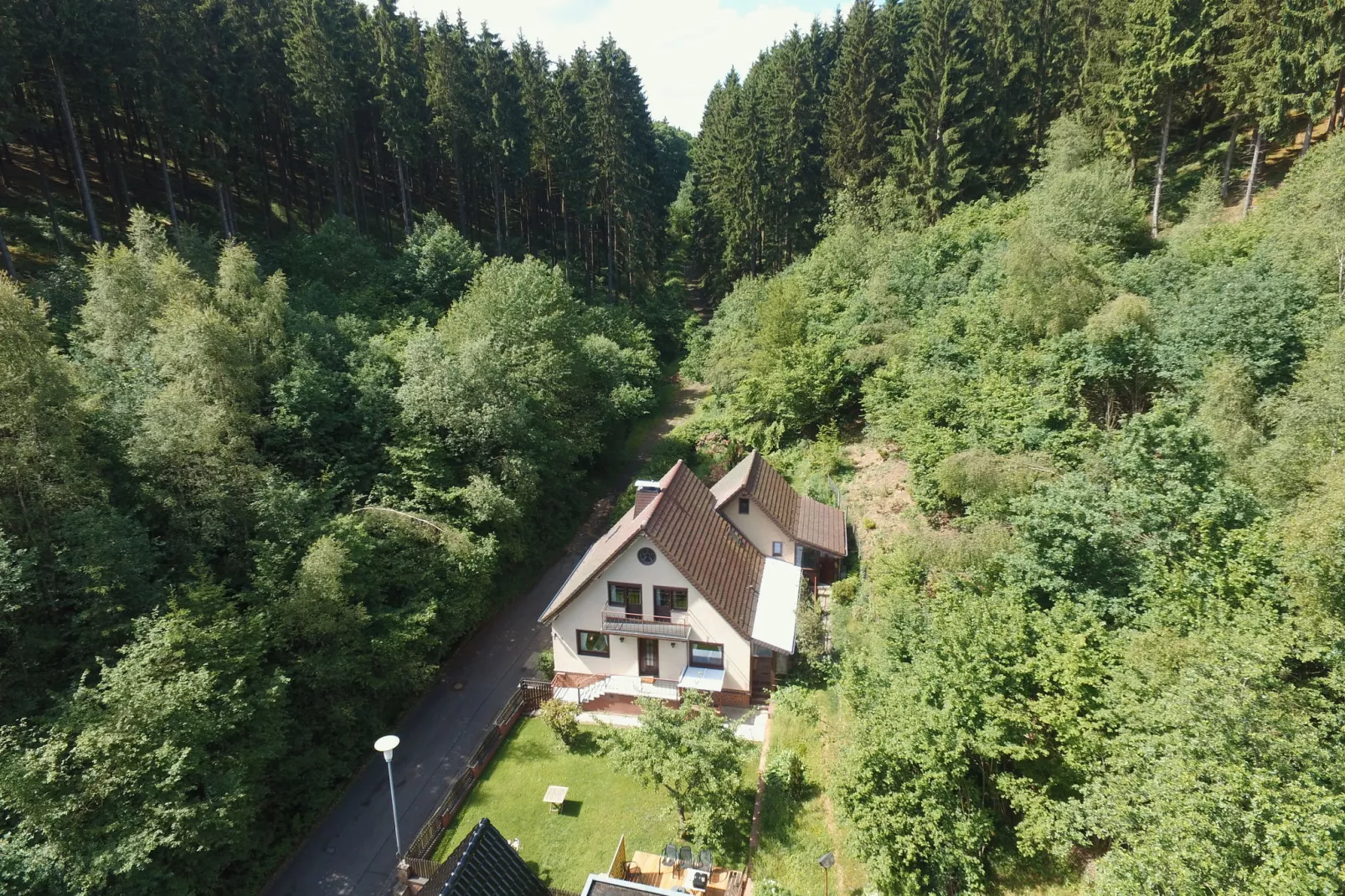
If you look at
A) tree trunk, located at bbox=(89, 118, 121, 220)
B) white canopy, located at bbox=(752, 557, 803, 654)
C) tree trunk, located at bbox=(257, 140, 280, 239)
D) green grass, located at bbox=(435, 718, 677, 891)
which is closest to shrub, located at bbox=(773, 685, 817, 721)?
white canopy, located at bbox=(752, 557, 803, 654)

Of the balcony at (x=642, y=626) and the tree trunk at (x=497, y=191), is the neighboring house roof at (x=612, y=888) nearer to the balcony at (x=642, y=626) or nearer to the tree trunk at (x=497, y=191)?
the balcony at (x=642, y=626)

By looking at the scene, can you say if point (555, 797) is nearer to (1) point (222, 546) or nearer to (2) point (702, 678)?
(2) point (702, 678)

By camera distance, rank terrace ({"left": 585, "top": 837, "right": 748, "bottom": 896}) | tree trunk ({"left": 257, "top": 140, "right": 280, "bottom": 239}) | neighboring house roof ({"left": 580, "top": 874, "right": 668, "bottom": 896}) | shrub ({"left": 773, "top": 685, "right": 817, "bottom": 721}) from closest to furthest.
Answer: neighboring house roof ({"left": 580, "top": 874, "right": 668, "bottom": 896})
terrace ({"left": 585, "top": 837, "right": 748, "bottom": 896})
shrub ({"left": 773, "top": 685, "right": 817, "bottom": 721})
tree trunk ({"left": 257, "top": 140, "right": 280, "bottom": 239})

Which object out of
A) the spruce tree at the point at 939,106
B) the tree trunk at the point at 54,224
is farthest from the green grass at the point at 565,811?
the spruce tree at the point at 939,106

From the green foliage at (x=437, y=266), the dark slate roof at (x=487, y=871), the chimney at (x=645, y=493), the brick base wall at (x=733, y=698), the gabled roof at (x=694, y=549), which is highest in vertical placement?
the green foliage at (x=437, y=266)

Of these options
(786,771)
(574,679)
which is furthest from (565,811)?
(786,771)

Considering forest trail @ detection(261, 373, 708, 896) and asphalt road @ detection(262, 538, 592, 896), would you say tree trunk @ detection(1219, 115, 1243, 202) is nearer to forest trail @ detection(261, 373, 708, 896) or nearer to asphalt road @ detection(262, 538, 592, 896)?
forest trail @ detection(261, 373, 708, 896)
